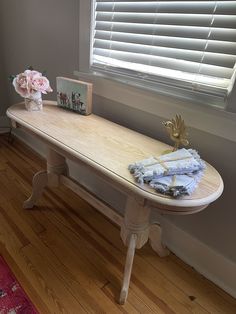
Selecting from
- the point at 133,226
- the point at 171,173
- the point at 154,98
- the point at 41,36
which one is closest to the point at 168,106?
the point at 154,98

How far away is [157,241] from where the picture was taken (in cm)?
146

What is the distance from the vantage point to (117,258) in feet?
4.91

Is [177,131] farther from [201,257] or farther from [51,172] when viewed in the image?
[51,172]

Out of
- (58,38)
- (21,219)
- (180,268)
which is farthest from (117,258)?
(58,38)

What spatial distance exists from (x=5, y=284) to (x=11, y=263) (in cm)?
13

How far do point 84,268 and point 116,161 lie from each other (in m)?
0.72

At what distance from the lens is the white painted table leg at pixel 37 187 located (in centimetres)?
172

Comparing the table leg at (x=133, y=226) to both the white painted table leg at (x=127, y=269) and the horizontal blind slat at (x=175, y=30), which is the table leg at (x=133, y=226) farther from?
the horizontal blind slat at (x=175, y=30)

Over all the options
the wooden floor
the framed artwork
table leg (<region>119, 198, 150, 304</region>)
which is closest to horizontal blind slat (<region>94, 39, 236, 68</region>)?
the framed artwork

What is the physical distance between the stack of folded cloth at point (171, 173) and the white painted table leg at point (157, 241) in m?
0.51

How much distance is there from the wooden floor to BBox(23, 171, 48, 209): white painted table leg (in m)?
0.06

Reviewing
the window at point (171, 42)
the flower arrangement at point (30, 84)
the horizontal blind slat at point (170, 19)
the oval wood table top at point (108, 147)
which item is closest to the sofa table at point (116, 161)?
the oval wood table top at point (108, 147)

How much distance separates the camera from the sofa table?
905 millimetres

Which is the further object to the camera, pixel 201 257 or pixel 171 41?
pixel 201 257
